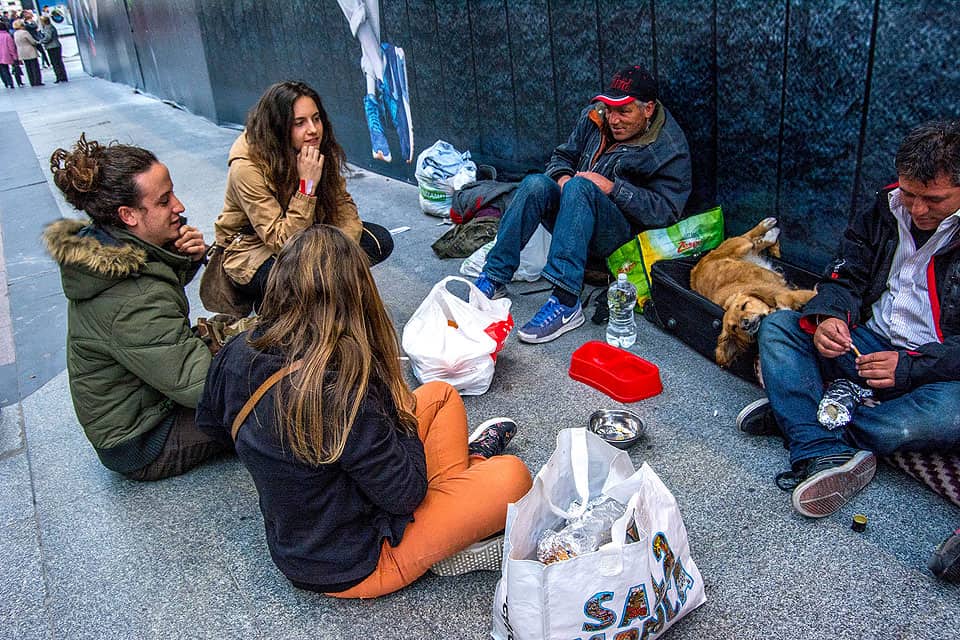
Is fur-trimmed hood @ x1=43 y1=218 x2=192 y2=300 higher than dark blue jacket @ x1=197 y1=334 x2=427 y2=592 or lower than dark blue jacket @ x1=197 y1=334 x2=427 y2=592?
higher

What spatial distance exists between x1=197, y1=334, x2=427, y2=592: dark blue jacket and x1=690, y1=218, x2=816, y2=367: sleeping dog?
1627 mm

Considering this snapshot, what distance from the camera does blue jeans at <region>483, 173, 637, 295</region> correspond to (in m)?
3.73

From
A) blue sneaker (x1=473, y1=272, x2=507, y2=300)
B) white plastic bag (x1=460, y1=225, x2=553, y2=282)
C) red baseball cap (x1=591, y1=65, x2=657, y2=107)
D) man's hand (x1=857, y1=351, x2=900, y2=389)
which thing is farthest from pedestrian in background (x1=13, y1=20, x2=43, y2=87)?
man's hand (x1=857, y1=351, x2=900, y2=389)

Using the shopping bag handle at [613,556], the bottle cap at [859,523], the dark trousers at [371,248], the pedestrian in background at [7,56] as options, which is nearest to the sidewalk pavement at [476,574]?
the bottle cap at [859,523]

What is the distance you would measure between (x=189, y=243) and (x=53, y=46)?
2293cm

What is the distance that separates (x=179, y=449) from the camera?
2891 millimetres

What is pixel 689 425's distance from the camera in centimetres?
295

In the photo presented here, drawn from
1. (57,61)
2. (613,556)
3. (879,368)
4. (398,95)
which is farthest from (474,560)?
(57,61)

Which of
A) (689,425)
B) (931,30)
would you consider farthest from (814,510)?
(931,30)

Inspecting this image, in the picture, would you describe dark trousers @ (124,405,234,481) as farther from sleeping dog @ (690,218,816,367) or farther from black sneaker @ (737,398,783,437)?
sleeping dog @ (690,218,816,367)

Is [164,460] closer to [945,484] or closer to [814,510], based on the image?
[814,510]

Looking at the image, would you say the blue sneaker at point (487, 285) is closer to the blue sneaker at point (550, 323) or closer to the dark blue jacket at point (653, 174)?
the blue sneaker at point (550, 323)

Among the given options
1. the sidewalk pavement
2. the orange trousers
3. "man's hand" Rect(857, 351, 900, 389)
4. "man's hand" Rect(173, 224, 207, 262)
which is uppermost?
"man's hand" Rect(173, 224, 207, 262)

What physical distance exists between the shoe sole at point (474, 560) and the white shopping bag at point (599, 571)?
25 cm
